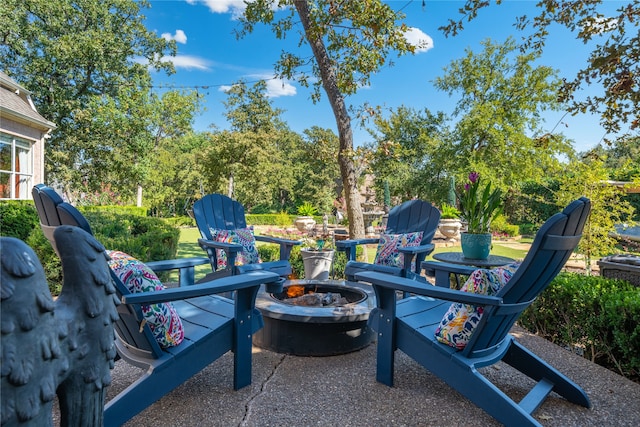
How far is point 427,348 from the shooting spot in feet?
5.41

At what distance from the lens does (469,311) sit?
1520 millimetres

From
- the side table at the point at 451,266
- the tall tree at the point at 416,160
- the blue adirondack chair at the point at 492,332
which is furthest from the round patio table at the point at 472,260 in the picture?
the tall tree at the point at 416,160

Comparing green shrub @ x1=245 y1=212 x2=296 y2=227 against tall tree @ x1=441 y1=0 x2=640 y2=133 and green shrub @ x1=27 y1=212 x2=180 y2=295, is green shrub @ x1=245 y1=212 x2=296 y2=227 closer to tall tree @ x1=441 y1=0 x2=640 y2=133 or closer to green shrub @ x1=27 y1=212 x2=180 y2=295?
green shrub @ x1=27 y1=212 x2=180 y2=295

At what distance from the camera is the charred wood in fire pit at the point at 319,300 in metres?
2.59

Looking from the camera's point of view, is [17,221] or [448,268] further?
[17,221]

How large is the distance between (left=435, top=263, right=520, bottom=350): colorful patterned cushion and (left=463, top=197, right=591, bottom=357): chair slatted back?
42 mm

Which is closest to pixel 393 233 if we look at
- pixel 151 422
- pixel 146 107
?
pixel 151 422

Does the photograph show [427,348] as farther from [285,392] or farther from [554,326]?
[554,326]

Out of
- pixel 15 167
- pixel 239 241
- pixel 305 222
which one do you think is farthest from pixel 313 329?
pixel 15 167

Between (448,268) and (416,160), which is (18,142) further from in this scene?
(416,160)

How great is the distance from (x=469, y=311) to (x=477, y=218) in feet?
4.79

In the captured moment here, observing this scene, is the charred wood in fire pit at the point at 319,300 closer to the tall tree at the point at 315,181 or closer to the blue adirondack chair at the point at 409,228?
the blue adirondack chair at the point at 409,228

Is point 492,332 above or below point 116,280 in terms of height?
below

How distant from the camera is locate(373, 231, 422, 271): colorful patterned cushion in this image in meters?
3.34
